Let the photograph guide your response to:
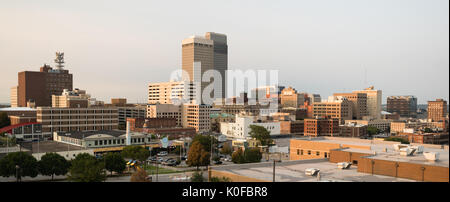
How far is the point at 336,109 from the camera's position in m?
136

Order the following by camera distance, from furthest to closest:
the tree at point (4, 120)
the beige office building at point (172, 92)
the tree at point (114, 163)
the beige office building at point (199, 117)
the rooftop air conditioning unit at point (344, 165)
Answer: the beige office building at point (172, 92), the beige office building at point (199, 117), the tree at point (4, 120), the tree at point (114, 163), the rooftop air conditioning unit at point (344, 165)

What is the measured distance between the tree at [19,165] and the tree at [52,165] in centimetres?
83

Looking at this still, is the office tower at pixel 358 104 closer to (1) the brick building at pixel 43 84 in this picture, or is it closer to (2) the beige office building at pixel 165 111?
(2) the beige office building at pixel 165 111

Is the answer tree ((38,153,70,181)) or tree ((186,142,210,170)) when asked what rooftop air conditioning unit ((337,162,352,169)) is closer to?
tree ((186,142,210,170))

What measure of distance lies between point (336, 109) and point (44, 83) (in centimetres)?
11021

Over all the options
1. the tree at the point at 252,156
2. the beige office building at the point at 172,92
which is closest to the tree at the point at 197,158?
the tree at the point at 252,156

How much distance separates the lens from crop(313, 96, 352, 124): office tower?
5282 inches

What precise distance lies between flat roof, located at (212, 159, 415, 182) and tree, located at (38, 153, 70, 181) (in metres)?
23.0

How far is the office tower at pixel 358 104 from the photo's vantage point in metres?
156

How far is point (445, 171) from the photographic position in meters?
21.4

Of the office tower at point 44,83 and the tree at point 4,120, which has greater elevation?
the office tower at point 44,83

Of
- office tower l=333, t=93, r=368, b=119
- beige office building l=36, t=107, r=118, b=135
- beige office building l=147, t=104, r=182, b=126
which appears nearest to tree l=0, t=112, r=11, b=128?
beige office building l=36, t=107, r=118, b=135

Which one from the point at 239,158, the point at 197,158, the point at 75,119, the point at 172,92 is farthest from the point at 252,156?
the point at 172,92
